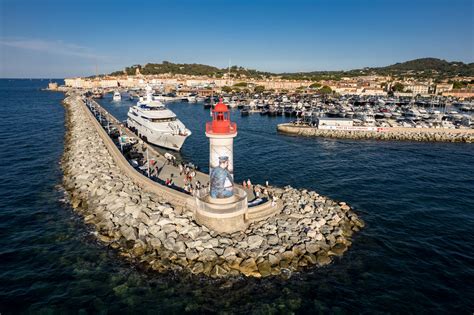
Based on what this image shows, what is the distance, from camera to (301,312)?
13.5 m

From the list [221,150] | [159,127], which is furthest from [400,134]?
[221,150]

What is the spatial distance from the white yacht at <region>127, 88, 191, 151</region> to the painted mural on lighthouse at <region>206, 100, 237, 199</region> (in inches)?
927

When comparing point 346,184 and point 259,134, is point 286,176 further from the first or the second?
point 259,134

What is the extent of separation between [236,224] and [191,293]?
483 centimetres

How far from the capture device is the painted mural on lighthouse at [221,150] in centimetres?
1662

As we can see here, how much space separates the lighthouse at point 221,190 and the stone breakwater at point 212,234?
60 cm

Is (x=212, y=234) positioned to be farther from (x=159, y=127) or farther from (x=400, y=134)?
(x=400, y=134)

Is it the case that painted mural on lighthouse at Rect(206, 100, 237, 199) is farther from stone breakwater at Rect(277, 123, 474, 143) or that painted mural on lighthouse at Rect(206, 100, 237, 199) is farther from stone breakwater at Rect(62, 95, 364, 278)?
stone breakwater at Rect(277, 123, 474, 143)

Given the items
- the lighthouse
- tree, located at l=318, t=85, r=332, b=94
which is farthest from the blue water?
tree, located at l=318, t=85, r=332, b=94

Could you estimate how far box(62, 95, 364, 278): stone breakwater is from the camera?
52.9 feet

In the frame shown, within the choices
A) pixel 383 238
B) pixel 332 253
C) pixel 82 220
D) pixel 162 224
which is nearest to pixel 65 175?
pixel 82 220

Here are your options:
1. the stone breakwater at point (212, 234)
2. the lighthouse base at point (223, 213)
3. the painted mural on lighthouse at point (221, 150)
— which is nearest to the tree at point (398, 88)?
the stone breakwater at point (212, 234)

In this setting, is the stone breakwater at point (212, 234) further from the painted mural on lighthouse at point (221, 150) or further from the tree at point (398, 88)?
the tree at point (398, 88)

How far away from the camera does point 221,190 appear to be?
17938 mm
